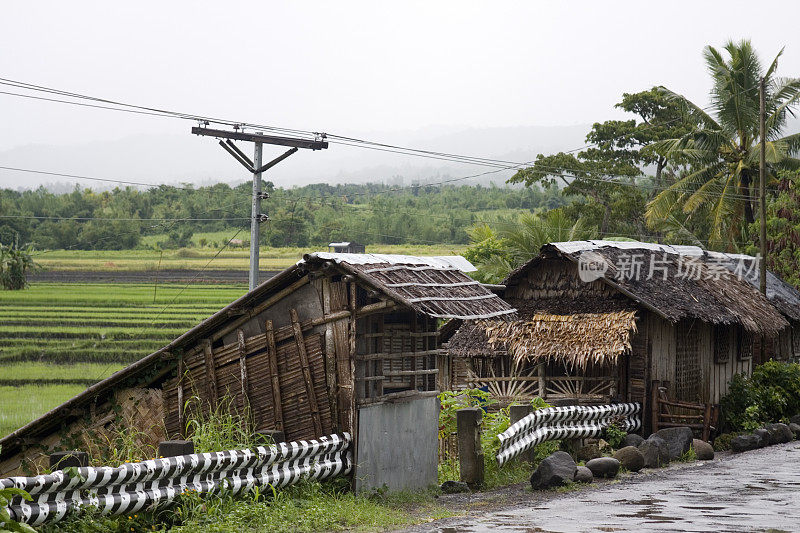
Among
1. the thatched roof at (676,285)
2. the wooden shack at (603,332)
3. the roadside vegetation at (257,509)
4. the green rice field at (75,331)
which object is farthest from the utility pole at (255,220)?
the roadside vegetation at (257,509)

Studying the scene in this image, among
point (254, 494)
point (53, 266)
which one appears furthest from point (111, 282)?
point (254, 494)

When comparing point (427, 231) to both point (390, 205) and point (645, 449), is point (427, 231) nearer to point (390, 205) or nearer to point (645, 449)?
point (390, 205)

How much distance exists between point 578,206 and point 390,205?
32.5 m

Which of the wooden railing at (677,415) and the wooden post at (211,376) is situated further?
the wooden railing at (677,415)

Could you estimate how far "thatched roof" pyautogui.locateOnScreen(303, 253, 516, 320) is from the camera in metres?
11.4

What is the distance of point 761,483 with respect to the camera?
14.1m

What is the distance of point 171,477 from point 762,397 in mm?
18385

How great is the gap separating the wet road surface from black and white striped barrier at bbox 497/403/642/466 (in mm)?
1491

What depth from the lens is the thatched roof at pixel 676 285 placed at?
19906 millimetres

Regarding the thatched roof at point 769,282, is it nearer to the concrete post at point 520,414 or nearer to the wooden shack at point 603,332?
the wooden shack at point 603,332

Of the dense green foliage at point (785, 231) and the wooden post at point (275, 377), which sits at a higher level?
the dense green foliage at point (785, 231)

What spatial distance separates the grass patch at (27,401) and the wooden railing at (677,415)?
15.8m

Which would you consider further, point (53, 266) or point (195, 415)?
point (53, 266)

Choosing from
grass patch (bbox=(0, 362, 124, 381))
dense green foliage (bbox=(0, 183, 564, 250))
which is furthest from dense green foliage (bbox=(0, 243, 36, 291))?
grass patch (bbox=(0, 362, 124, 381))
